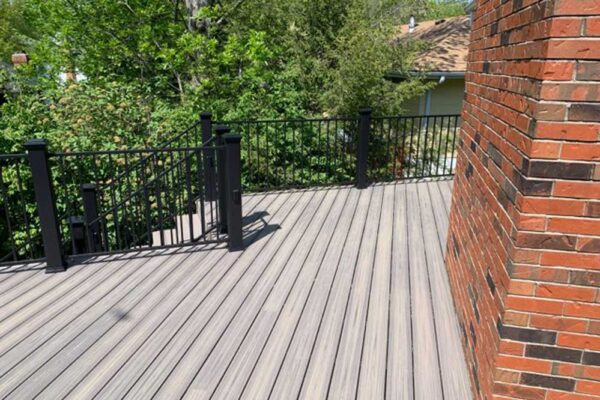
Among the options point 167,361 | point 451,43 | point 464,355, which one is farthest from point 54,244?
point 451,43

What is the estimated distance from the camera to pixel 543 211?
62.2 inches

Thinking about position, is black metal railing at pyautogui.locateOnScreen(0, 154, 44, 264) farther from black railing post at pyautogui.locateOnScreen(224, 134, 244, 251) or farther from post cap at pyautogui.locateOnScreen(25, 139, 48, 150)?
black railing post at pyautogui.locateOnScreen(224, 134, 244, 251)

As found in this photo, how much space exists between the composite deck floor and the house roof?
7507 mm

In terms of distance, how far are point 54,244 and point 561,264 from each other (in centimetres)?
347

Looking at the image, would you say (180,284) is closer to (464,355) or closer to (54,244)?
(54,244)

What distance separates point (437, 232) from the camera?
4.26 metres

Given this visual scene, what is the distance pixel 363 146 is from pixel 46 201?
11.8ft

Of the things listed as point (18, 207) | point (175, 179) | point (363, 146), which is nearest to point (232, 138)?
point (363, 146)

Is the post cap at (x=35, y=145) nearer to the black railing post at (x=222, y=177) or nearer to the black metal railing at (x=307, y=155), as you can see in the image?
the black railing post at (x=222, y=177)

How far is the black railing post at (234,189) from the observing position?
3.62 m

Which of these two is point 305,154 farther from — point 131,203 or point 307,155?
point 131,203

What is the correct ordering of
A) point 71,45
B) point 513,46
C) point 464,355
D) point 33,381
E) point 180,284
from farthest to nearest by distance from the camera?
point 71,45
point 180,284
point 464,355
point 33,381
point 513,46

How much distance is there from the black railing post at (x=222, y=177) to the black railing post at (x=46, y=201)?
1.30 metres

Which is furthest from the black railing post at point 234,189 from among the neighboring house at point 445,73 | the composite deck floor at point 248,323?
the neighboring house at point 445,73
